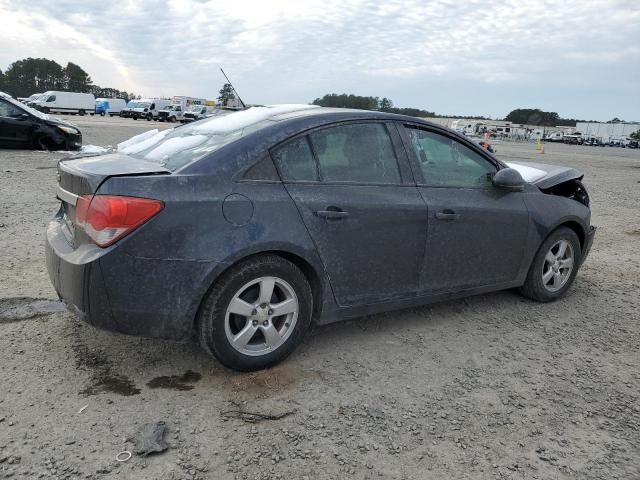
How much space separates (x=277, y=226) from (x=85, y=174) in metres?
1.11

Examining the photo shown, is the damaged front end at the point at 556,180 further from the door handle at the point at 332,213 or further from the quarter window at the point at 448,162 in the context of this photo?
the door handle at the point at 332,213

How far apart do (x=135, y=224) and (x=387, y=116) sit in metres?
1.93

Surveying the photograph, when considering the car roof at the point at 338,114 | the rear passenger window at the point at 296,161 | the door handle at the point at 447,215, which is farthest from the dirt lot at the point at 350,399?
the car roof at the point at 338,114

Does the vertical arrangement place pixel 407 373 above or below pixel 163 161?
below

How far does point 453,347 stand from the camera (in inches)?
150

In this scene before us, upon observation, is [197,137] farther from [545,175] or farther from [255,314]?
[545,175]

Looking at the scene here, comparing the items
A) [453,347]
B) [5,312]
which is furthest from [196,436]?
[5,312]

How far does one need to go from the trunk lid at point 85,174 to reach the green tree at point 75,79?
403ft

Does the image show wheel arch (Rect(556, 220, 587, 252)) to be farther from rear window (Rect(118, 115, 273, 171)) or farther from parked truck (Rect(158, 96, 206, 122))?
parked truck (Rect(158, 96, 206, 122))

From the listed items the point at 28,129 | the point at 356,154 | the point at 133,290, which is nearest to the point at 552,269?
the point at 356,154

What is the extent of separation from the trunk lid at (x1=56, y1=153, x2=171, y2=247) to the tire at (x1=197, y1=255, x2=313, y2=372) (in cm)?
72

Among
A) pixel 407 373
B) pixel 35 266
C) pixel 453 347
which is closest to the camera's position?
pixel 407 373

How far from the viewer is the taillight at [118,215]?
2844 mm

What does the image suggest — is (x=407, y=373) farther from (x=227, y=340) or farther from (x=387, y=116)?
(x=387, y=116)
